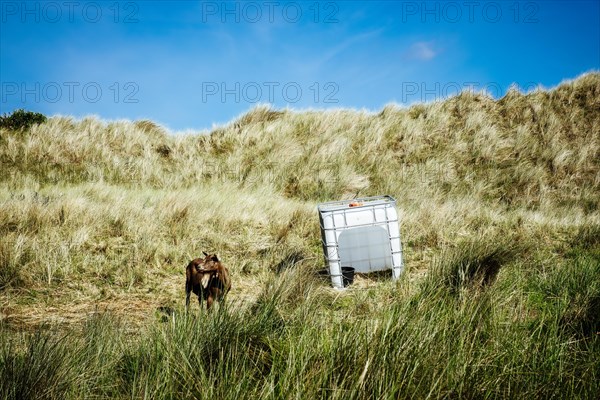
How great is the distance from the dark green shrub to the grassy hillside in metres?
0.45

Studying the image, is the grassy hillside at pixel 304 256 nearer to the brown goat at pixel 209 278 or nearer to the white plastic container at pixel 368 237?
the brown goat at pixel 209 278

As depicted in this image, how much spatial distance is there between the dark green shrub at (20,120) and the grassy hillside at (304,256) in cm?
45

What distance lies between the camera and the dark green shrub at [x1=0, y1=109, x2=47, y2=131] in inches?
566

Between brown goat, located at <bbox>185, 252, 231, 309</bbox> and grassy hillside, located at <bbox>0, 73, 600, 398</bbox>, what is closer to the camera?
grassy hillside, located at <bbox>0, 73, 600, 398</bbox>

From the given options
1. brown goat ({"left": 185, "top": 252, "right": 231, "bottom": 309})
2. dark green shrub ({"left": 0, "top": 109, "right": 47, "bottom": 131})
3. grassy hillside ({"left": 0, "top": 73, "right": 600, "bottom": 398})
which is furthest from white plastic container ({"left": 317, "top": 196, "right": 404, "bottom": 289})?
dark green shrub ({"left": 0, "top": 109, "right": 47, "bottom": 131})

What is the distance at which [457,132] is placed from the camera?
53.1 feet

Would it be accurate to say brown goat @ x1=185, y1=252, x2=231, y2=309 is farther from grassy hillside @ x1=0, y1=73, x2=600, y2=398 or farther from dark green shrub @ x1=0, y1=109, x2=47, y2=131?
dark green shrub @ x1=0, y1=109, x2=47, y2=131

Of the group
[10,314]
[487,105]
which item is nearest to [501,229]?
[10,314]

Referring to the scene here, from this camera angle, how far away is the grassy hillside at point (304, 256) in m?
2.11

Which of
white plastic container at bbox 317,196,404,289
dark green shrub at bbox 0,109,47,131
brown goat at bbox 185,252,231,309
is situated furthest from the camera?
dark green shrub at bbox 0,109,47,131

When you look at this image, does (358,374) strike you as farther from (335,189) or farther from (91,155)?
(91,155)

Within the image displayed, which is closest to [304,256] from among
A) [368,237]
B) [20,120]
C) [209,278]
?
[368,237]

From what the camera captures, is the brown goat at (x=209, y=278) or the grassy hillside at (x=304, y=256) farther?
the brown goat at (x=209, y=278)

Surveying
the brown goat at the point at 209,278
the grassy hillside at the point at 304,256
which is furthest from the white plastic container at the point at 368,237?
the brown goat at the point at 209,278
